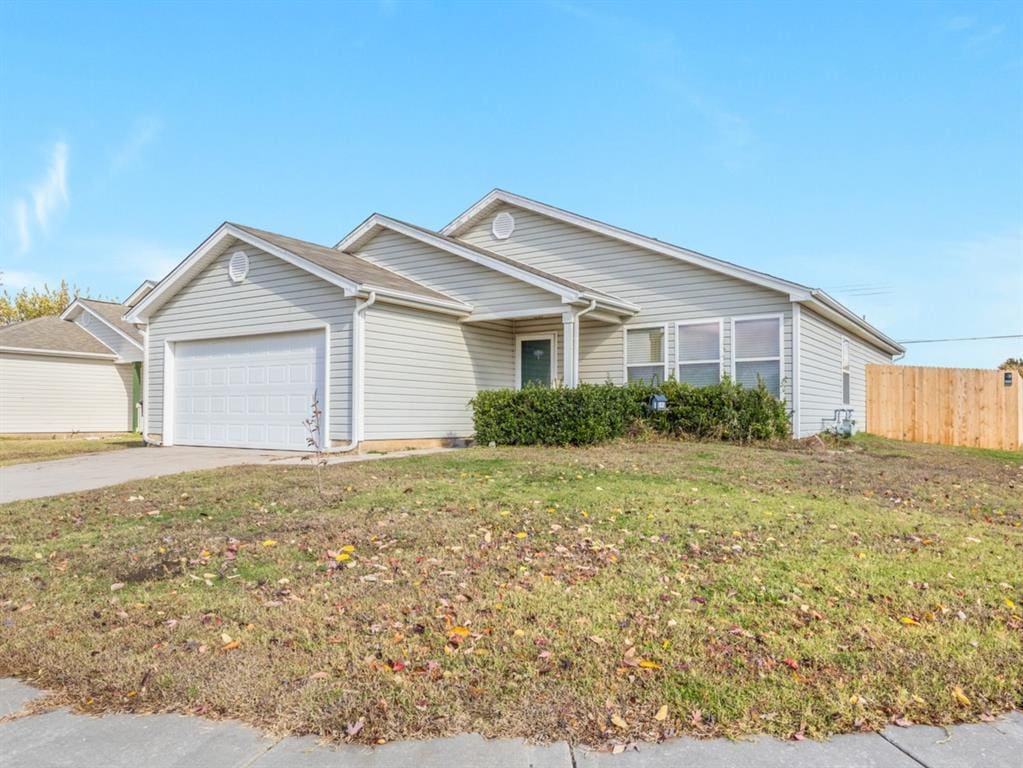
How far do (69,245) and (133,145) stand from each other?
32.7 ft

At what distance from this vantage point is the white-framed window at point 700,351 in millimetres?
14453

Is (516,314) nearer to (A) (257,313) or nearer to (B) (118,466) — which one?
(A) (257,313)

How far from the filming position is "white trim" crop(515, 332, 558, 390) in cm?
1595

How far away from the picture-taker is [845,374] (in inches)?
690

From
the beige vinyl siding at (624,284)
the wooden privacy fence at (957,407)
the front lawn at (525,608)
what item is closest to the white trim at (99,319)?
the beige vinyl siding at (624,284)

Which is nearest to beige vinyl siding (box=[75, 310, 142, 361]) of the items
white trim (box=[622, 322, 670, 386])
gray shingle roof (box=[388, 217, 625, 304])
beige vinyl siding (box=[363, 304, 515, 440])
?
gray shingle roof (box=[388, 217, 625, 304])

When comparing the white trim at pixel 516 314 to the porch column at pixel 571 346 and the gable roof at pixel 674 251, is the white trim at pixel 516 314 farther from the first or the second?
the gable roof at pixel 674 251

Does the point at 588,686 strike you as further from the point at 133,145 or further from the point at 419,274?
the point at 133,145

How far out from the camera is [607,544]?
215 inches

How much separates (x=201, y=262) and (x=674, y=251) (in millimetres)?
9905

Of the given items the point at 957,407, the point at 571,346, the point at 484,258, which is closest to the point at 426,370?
the point at 484,258

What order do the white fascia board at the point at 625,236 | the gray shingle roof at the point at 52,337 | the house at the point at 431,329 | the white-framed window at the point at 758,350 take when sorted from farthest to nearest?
the gray shingle roof at the point at 52,337 < the white-framed window at the point at 758,350 < the white fascia board at the point at 625,236 < the house at the point at 431,329

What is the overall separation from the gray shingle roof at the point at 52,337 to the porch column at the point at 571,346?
17.9 metres

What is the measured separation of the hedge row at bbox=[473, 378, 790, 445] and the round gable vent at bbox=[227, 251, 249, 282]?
17.9 ft
